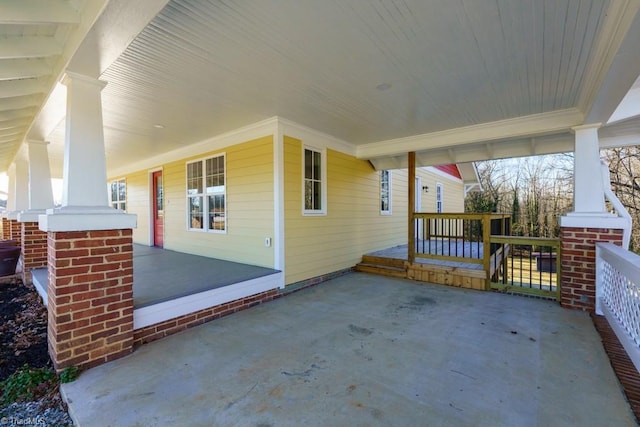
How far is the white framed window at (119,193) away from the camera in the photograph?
9.58m

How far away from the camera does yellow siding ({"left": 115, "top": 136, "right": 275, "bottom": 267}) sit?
4867 mm

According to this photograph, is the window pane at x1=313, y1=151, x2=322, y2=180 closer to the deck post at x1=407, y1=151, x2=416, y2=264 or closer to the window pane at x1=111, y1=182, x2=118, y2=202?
the deck post at x1=407, y1=151, x2=416, y2=264

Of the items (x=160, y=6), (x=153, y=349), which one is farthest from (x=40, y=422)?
(x=160, y=6)

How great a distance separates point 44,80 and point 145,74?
121cm

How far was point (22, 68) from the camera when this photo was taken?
284 cm

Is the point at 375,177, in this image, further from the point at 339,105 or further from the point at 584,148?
the point at 584,148

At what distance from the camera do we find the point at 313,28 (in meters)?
2.35

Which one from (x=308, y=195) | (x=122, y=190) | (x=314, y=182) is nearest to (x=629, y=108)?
(x=314, y=182)

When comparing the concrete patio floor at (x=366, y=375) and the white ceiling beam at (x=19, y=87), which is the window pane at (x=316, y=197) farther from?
the white ceiling beam at (x=19, y=87)

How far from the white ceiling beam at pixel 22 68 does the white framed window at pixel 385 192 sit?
21.7ft

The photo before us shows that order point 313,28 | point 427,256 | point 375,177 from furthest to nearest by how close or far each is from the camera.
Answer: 1. point 375,177
2. point 427,256
3. point 313,28

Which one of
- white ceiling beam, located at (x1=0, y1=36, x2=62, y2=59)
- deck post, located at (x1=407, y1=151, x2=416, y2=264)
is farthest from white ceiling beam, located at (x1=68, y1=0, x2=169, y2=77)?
deck post, located at (x1=407, y1=151, x2=416, y2=264)

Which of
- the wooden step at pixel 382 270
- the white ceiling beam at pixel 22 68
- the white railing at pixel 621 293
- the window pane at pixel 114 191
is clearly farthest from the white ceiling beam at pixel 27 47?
the window pane at pixel 114 191

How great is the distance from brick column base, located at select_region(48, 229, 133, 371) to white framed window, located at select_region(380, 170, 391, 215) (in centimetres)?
615
